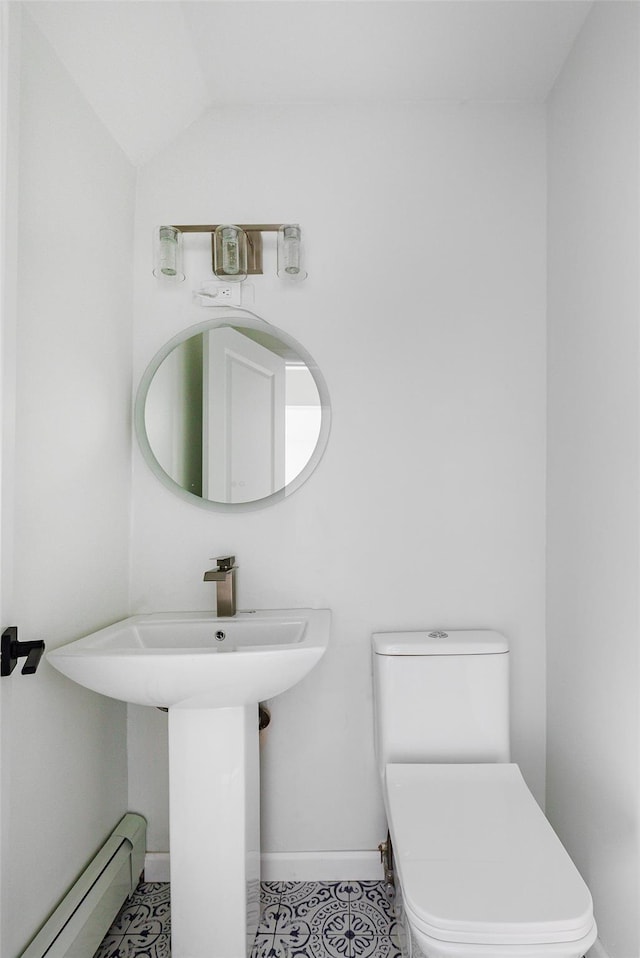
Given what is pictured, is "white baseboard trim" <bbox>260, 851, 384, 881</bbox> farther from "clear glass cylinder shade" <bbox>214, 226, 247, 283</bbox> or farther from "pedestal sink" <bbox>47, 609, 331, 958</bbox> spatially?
"clear glass cylinder shade" <bbox>214, 226, 247, 283</bbox>

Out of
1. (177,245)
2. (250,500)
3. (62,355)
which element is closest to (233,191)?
(177,245)

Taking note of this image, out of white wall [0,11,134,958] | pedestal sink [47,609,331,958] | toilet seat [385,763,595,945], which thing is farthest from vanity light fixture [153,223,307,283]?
toilet seat [385,763,595,945]

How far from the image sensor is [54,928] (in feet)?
4.33

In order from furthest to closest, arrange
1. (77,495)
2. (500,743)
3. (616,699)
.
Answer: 1. (500,743)
2. (77,495)
3. (616,699)

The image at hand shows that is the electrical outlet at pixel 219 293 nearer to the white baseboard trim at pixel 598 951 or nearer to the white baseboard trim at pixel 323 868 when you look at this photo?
the white baseboard trim at pixel 323 868

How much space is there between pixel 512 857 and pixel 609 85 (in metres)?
1.66

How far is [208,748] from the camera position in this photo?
55.9 inches

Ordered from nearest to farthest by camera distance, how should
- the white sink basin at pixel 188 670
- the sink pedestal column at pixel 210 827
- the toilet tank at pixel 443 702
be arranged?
the white sink basin at pixel 188 670 → the sink pedestal column at pixel 210 827 → the toilet tank at pixel 443 702

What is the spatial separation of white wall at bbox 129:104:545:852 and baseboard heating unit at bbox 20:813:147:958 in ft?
0.36

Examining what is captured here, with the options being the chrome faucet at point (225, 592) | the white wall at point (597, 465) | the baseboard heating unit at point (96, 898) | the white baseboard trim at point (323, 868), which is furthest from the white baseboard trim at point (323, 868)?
the chrome faucet at point (225, 592)

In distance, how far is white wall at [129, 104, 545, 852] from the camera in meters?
1.85

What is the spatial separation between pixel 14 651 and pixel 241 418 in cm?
91

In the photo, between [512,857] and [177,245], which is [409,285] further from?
[512,857]

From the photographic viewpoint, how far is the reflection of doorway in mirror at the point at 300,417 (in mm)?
1837
